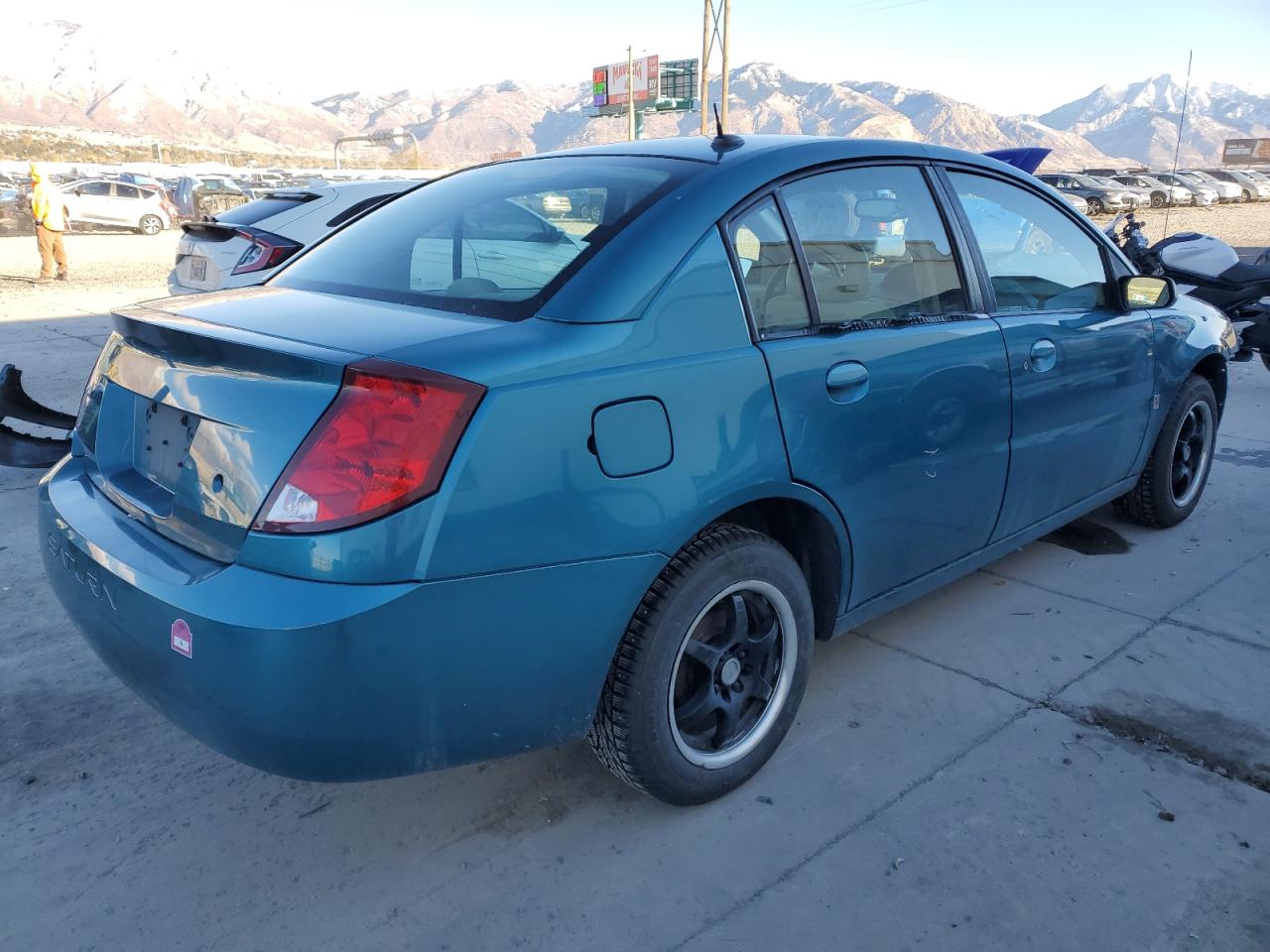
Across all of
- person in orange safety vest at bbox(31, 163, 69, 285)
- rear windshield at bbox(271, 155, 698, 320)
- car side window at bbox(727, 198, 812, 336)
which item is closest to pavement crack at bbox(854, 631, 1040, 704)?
car side window at bbox(727, 198, 812, 336)

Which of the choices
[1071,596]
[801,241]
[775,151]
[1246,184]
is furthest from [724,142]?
[1246,184]

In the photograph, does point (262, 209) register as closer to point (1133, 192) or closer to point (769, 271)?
point (769, 271)

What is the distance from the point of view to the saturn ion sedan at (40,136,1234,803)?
1.84 metres

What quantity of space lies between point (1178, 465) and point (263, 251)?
17.9 feet

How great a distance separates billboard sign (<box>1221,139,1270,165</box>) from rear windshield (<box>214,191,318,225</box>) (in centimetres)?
9666

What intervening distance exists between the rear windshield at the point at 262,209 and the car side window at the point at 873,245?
16.7 ft

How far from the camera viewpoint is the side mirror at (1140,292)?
371cm

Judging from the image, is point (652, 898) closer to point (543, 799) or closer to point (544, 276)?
point (543, 799)

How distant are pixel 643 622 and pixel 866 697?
3.79ft

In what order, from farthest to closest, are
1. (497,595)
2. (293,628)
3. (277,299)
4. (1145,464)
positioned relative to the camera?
(1145,464)
(277,299)
(497,595)
(293,628)

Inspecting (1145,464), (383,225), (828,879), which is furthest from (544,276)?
(1145,464)

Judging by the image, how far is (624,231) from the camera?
2.30 m

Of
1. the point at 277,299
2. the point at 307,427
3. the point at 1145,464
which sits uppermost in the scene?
the point at 277,299

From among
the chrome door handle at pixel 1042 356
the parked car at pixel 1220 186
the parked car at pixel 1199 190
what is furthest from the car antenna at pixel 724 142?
the parked car at pixel 1220 186
